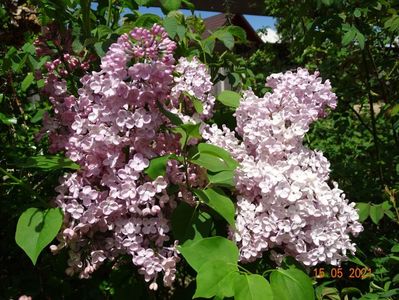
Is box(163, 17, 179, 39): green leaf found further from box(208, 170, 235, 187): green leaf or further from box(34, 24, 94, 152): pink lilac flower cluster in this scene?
box(208, 170, 235, 187): green leaf

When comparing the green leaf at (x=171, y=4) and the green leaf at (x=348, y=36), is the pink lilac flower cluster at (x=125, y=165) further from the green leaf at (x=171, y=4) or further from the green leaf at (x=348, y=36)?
the green leaf at (x=348, y=36)

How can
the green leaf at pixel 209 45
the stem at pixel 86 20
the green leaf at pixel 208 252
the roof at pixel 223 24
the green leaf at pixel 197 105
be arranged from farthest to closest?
the roof at pixel 223 24
the green leaf at pixel 209 45
the stem at pixel 86 20
the green leaf at pixel 197 105
the green leaf at pixel 208 252

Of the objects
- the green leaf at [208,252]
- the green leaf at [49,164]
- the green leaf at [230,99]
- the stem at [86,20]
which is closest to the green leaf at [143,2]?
the stem at [86,20]

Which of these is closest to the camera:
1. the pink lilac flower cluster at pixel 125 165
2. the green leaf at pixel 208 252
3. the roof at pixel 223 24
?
the green leaf at pixel 208 252

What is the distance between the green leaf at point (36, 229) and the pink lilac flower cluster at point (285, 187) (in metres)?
0.43

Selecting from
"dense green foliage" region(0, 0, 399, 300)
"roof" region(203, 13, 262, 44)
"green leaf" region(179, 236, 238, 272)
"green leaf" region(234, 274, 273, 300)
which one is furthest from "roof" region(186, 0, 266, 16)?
"green leaf" region(234, 274, 273, 300)

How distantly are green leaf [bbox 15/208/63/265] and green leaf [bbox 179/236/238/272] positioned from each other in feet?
0.96

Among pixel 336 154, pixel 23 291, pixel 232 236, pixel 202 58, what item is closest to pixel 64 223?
pixel 232 236

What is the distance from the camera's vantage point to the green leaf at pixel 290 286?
102 cm

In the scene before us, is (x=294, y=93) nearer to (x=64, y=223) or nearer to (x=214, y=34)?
(x=214, y=34)

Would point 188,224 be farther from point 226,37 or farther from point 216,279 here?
point 226,37

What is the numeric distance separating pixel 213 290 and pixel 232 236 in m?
0.32

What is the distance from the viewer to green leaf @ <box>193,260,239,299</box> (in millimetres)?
931

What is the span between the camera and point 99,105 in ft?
4.08
